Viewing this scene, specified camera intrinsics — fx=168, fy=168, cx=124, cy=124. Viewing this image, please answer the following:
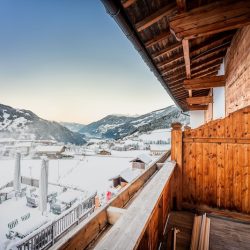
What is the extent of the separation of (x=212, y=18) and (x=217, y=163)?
92.7 inches

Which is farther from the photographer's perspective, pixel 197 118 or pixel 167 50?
pixel 197 118

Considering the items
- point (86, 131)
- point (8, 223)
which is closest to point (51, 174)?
point (8, 223)

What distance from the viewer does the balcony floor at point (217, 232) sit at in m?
2.33

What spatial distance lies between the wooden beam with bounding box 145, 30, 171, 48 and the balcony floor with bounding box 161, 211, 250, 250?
9.73ft

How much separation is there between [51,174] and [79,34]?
1604cm

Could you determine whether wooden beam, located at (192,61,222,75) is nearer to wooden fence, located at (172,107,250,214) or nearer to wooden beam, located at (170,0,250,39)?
wooden fence, located at (172,107,250,214)

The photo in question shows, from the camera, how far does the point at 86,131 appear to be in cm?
19675

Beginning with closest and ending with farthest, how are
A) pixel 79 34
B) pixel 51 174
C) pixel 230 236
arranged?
Answer: pixel 230 236, pixel 79 34, pixel 51 174

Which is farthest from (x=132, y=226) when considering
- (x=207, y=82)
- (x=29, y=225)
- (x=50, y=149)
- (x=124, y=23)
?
(x=50, y=149)

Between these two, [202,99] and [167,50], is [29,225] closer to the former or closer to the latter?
[167,50]

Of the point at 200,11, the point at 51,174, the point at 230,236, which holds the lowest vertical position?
the point at 51,174

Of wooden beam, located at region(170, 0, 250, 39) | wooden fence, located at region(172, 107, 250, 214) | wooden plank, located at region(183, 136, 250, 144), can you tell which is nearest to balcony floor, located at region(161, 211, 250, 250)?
wooden fence, located at region(172, 107, 250, 214)

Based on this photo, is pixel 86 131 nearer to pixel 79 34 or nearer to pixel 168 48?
pixel 79 34

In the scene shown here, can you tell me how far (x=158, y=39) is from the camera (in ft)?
8.75
